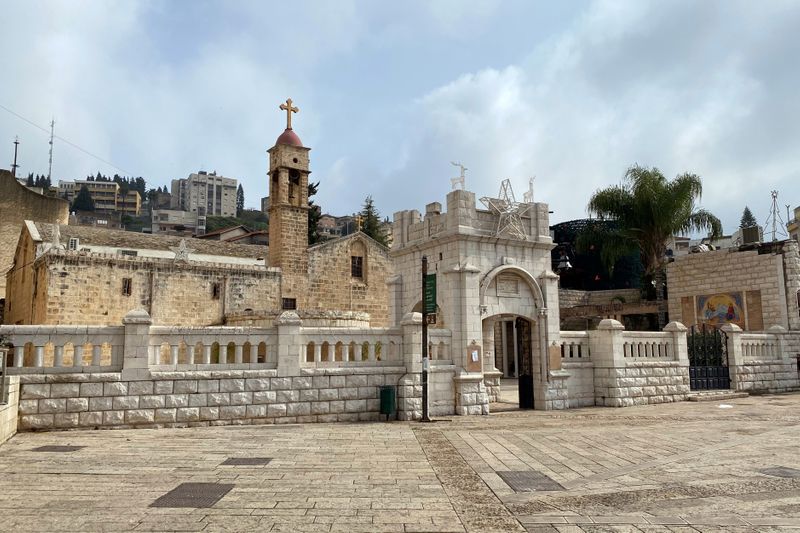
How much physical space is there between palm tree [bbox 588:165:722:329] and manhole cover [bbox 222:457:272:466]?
2483 cm

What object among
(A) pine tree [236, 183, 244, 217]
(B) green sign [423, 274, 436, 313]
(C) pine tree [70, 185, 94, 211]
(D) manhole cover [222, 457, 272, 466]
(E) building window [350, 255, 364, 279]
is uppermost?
(A) pine tree [236, 183, 244, 217]

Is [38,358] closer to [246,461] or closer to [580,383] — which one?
[246,461]

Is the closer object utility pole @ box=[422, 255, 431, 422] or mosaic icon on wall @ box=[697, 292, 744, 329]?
utility pole @ box=[422, 255, 431, 422]

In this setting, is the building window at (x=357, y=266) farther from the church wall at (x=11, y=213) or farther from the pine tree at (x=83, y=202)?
the pine tree at (x=83, y=202)

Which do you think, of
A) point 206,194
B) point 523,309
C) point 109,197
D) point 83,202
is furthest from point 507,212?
point 206,194

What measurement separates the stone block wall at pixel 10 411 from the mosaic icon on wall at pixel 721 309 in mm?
24530

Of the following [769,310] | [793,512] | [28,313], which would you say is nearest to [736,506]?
[793,512]

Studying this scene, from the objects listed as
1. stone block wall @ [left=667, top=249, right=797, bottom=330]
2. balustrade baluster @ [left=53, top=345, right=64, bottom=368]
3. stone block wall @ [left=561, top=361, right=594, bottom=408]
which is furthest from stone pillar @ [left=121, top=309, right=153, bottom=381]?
stone block wall @ [left=667, top=249, right=797, bottom=330]

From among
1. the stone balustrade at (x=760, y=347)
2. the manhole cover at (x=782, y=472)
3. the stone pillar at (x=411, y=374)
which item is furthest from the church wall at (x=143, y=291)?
the manhole cover at (x=782, y=472)

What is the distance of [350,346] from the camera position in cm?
1488

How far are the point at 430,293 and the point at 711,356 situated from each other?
12817mm

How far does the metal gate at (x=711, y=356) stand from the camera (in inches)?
826

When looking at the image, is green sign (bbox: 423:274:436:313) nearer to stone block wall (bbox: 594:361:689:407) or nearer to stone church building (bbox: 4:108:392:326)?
stone block wall (bbox: 594:361:689:407)

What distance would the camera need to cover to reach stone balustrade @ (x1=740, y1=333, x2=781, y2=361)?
2178 centimetres
